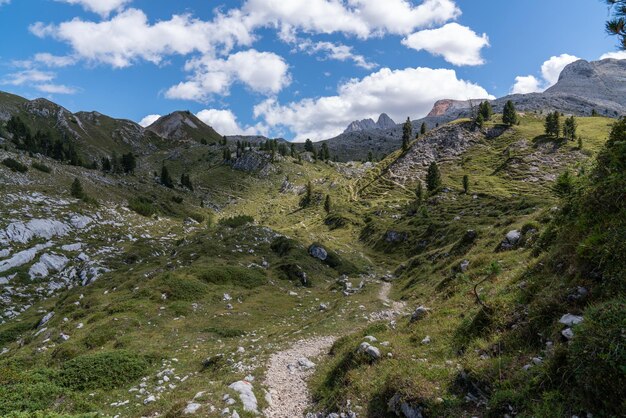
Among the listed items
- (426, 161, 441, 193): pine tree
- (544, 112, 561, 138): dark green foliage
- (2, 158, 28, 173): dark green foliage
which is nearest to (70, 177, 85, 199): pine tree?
(2, 158, 28, 173): dark green foliage

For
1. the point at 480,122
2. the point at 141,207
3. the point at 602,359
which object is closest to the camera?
the point at 602,359

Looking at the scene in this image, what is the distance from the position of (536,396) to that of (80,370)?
18818 mm

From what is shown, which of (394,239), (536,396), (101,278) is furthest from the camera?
(394,239)

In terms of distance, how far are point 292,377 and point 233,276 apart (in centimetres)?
2579

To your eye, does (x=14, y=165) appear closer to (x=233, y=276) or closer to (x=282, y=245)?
(x=282, y=245)

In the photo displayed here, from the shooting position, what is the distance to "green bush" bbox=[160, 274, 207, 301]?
33656 millimetres

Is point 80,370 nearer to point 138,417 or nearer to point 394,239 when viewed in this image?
point 138,417

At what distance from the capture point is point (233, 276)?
135 feet

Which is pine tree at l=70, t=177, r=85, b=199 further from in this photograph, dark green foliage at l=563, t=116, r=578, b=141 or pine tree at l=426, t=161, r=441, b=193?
dark green foliage at l=563, t=116, r=578, b=141

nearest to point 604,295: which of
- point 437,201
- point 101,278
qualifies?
point 101,278

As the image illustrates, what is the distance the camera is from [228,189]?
6693 inches

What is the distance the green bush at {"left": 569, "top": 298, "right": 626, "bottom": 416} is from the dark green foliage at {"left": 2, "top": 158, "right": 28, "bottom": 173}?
98778mm

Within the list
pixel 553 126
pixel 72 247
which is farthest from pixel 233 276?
pixel 553 126

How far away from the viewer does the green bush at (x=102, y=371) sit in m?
15.9
